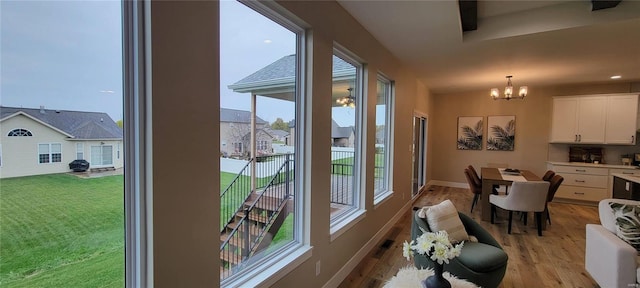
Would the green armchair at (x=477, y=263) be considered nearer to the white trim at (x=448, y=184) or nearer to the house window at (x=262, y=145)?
the house window at (x=262, y=145)

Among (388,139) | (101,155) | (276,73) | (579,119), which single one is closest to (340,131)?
(276,73)

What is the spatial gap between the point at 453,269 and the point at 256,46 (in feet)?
7.55

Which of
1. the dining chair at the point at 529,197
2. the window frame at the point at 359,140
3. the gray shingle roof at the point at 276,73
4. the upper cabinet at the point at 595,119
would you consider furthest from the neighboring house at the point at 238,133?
the upper cabinet at the point at 595,119

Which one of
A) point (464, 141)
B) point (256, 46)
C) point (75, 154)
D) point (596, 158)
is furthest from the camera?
point (464, 141)

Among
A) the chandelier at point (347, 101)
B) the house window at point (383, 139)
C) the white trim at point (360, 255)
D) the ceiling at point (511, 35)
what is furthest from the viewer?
the house window at point (383, 139)

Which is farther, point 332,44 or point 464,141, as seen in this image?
point 464,141

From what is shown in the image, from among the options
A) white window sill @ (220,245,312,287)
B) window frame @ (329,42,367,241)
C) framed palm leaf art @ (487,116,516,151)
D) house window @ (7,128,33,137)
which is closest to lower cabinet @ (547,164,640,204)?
framed palm leaf art @ (487,116,516,151)

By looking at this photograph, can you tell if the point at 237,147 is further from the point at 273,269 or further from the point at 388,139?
the point at 388,139

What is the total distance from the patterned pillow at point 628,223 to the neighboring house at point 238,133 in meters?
3.00

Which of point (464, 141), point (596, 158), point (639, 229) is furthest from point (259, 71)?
point (596, 158)

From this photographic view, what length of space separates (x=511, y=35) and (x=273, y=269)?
356cm

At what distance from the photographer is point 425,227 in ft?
7.84

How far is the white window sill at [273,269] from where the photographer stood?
1.71 m

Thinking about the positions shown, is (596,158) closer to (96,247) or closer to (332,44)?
(332,44)
